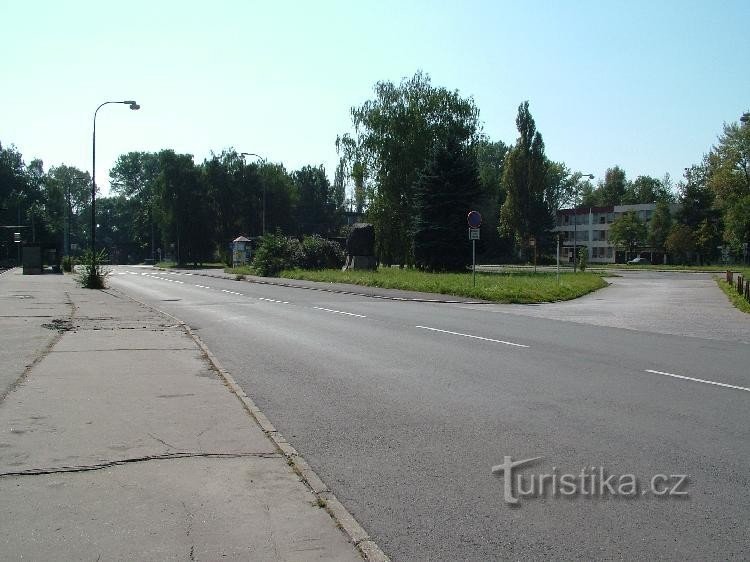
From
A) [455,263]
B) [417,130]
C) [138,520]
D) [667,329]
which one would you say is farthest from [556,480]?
[417,130]

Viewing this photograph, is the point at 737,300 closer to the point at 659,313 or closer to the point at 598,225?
the point at 659,313

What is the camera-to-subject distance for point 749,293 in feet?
87.8

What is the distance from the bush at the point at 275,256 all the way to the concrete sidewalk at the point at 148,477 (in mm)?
42058

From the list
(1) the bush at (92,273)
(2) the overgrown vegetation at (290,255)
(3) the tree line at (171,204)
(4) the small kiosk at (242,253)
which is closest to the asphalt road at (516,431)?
(1) the bush at (92,273)

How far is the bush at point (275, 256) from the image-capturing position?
172 ft

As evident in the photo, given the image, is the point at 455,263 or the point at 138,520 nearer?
the point at 138,520

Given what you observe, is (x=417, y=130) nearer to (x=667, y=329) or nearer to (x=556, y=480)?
(x=667, y=329)

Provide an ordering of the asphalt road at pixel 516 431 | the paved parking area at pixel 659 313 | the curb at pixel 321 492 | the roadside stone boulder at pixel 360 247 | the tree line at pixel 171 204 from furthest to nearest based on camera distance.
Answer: the tree line at pixel 171 204 → the roadside stone boulder at pixel 360 247 → the paved parking area at pixel 659 313 → the asphalt road at pixel 516 431 → the curb at pixel 321 492

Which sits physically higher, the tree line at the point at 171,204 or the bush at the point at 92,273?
the tree line at the point at 171,204

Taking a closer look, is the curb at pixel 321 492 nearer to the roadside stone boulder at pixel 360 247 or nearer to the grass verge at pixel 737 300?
the grass verge at pixel 737 300

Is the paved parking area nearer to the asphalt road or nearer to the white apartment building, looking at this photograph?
the asphalt road

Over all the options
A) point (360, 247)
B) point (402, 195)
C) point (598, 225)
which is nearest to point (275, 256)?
point (360, 247)

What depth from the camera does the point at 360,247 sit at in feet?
182

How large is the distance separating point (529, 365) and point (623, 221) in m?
97.8
